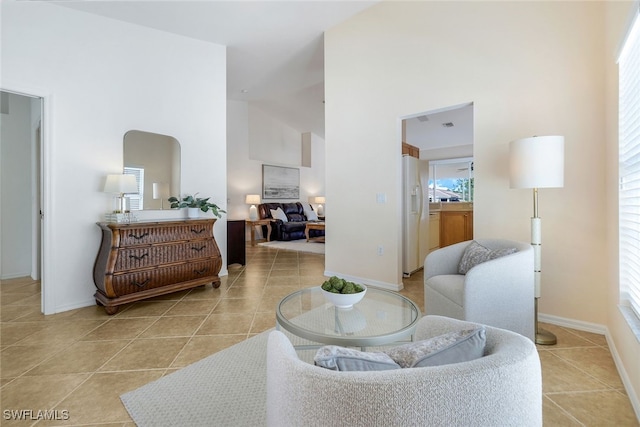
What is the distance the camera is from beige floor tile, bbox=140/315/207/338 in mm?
2334

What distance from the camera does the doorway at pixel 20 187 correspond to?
3.63m

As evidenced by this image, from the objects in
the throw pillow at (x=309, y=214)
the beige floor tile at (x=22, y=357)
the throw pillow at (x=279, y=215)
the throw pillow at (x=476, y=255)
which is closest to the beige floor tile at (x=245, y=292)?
the beige floor tile at (x=22, y=357)

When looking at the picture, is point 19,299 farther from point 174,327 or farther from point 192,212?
point 174,327

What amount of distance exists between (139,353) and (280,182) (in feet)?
22.2

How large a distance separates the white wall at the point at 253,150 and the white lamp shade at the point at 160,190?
3.74 m

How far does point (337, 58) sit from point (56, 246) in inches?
152

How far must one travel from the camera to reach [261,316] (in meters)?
2.68

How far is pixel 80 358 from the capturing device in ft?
6.45

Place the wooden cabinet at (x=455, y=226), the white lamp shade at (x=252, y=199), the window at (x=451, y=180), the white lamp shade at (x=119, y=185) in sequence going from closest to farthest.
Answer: the white lamp shade at (x=119, y=185) → the wooden cabinet at (x=455, y=226) → the white lamp shade at (x=252, y=199) → the window at (x=451, y=180)

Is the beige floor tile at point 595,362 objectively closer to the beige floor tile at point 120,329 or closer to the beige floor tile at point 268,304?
the beige floor tile at point 268,304

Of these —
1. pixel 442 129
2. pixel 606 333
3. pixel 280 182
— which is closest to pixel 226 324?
pixel 606 333

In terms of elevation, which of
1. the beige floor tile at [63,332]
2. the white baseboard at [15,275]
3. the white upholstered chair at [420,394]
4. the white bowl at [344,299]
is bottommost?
the beige floor tile at [63,332]

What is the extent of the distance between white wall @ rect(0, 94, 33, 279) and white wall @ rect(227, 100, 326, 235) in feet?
12.5

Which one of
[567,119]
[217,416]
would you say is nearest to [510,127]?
[567,119]
